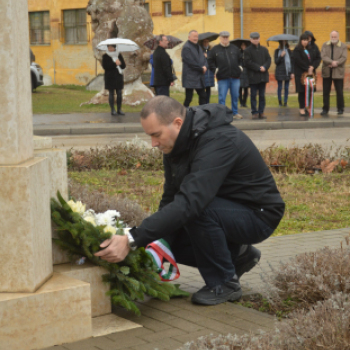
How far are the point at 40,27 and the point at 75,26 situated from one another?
2.37 meters

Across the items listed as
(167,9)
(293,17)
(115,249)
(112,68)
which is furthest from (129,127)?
(167,9)

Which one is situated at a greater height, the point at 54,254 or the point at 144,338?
the point at 54,254

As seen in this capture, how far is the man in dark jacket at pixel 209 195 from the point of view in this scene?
3.91m

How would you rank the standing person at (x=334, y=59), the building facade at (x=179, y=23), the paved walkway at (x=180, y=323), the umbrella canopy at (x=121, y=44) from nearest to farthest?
the paved walkway at (x=180, y=323) → the standing person at (x=334, y=59) → the umbrella canopy at (x=121, y=44) → the building facade at (x=179, y=23)

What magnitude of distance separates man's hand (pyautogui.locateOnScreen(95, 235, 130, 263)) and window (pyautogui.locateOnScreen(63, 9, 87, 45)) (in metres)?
35.5

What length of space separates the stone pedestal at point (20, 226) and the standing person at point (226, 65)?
43.4 ft

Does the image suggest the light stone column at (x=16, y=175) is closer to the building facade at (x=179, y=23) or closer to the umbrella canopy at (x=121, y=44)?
the umbrella canopy at (x=121, y=44)

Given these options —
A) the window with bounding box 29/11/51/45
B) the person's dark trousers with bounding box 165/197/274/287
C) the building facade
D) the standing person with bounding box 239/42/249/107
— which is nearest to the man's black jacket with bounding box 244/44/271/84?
the standing person with bounding box 239/42/249/107

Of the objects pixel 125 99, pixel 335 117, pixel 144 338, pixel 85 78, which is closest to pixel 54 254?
pixel 144 338

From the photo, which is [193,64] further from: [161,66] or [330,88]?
[330,88]

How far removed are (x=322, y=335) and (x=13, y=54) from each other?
2.02 metres

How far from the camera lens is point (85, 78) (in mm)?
37531

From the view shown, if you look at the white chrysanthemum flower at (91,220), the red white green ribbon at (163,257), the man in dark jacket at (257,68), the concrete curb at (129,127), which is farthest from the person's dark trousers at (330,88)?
the white chrysanthemum flower at (91,220)

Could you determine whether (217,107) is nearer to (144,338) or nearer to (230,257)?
(230,257)
